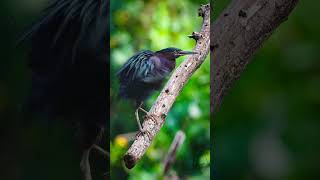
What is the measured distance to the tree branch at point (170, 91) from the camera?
291cm

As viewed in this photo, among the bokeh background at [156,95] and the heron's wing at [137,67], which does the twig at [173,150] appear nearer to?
the bokeh background at [156,95]

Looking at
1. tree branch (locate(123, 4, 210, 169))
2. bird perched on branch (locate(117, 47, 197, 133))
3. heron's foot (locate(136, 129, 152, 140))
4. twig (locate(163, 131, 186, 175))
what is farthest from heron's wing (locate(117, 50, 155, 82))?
twig (locate(163, 131, 186, 175))

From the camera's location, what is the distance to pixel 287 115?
318cm

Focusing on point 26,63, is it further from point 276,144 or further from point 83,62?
point 276,144

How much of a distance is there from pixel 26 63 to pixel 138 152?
0.67m

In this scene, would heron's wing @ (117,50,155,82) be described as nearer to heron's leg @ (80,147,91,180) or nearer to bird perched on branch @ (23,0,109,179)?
bird perched on branch @ (23,0,109,179)

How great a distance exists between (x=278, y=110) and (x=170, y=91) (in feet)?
2.00

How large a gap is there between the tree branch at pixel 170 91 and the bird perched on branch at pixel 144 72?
36 mm

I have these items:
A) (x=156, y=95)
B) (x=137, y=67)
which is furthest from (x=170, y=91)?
(x=137, y=67)

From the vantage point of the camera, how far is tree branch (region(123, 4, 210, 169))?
2.91 m

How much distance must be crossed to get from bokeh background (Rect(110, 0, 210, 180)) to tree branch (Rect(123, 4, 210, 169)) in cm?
3

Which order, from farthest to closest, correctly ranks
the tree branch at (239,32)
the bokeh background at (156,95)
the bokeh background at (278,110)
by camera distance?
the bokeh background at (278,110), the tree branch at (239,32), the bokeh background at (156,95)

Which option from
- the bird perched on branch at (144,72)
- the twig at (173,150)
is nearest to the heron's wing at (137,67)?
the bird perched on branch at (144,72)

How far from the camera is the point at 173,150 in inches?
119
